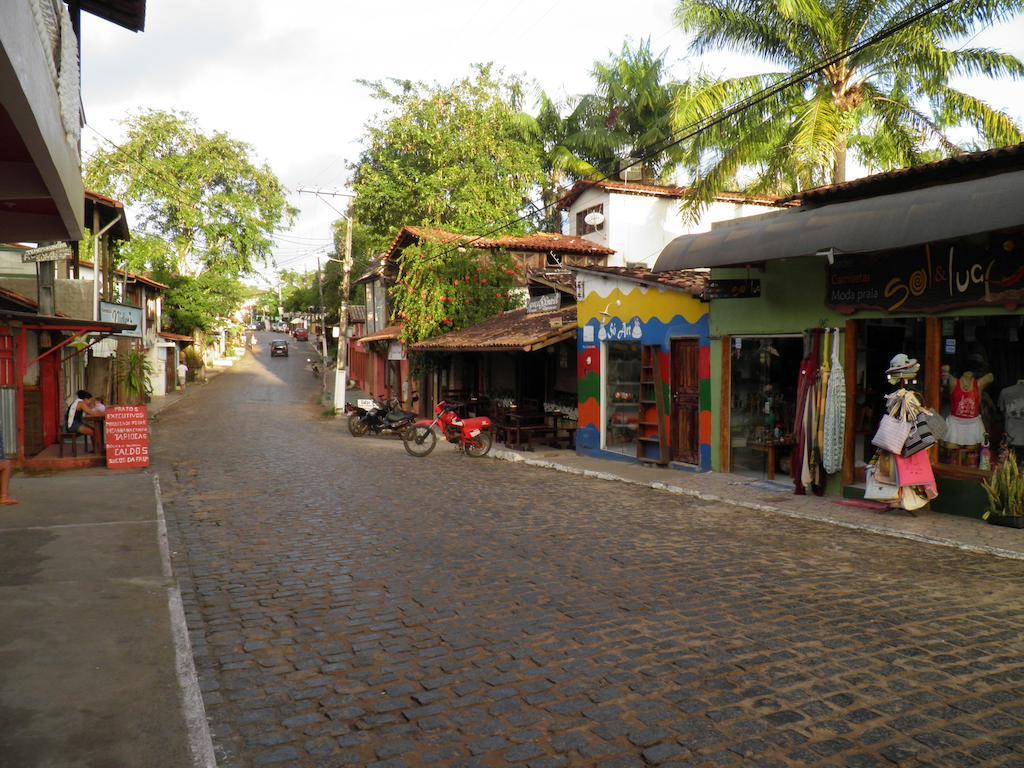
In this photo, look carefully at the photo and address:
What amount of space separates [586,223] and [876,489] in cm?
1792

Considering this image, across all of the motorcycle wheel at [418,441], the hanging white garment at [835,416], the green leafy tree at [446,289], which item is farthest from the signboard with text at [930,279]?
the green leafy tree at [446,289]

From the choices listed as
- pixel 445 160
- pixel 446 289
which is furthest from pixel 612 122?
pixel 446 289

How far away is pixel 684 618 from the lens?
5.76m

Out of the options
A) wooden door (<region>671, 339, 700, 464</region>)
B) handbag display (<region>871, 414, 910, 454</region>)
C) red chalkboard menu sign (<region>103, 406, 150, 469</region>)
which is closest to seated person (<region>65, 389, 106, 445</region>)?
red chalkboard menu sign (<region>103, 406, 150, 469</region>)

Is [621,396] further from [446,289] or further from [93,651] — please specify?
[93,651]

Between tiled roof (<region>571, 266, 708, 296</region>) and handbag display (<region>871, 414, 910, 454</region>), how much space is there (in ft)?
13.9

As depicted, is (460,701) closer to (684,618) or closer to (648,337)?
(684,618)

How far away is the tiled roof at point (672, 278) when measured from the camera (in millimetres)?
13578

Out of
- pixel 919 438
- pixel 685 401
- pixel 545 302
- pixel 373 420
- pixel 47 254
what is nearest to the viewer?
pixel 919 438

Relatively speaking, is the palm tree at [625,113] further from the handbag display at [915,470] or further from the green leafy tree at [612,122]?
the handbag display at [915,470]

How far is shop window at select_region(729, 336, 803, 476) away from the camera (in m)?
12.8

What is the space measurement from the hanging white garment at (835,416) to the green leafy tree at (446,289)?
585 inches

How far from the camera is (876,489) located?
398 inches

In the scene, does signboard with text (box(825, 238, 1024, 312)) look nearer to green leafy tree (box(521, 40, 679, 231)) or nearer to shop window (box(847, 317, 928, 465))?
shop window (box(847, 317, 928, 465))
